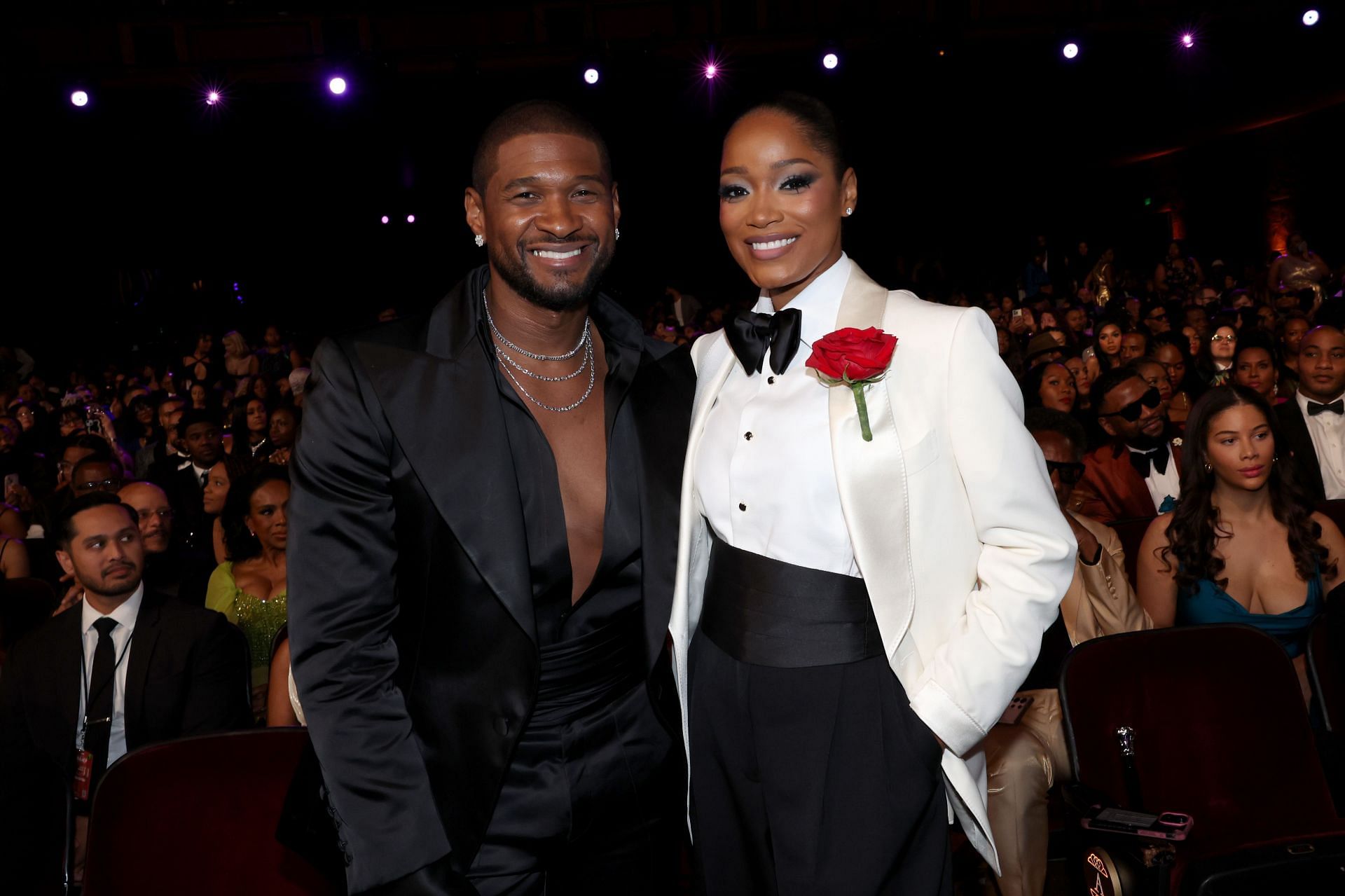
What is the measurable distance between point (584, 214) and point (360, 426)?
0.61 metres

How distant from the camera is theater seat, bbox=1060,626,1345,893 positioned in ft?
9.37

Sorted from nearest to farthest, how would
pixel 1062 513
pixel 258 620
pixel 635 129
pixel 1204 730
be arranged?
pixel 1062 513 → pixel 1204 730 → pixel 258 620 → pixel 635 129

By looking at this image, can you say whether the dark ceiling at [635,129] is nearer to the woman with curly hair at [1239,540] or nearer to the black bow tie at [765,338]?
the woman with curly hair at [1239,540]

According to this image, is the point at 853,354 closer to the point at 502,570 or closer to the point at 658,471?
the point at 658,471

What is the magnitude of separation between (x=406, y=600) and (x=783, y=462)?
0.72 meters

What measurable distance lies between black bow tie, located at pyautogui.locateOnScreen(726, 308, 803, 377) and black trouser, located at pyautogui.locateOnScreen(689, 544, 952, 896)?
0.39 meters

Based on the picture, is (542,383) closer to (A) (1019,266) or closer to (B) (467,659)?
(B) (467,659)

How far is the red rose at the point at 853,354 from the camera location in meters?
1.84

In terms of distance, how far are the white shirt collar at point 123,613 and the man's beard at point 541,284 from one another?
210 centimetres

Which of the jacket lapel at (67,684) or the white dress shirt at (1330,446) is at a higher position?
the white dress shirt at (1330,446)

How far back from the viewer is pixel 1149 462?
5.20 m

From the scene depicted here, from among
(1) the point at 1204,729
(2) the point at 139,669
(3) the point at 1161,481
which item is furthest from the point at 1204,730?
(2) the point at 139,669

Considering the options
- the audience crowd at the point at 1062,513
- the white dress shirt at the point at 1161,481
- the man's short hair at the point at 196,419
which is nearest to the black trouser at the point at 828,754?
the audience crowd at the point at 1062,513

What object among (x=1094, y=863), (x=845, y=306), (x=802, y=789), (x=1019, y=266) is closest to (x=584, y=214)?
(x=845, y=306)
